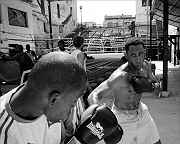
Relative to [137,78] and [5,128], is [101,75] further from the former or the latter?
[5,128]

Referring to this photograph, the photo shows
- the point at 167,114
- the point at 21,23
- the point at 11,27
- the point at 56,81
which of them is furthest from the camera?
the point at 21,23

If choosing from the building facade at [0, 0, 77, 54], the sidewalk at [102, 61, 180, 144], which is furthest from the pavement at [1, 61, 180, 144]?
the building facade at [0, 0, 77, 54]

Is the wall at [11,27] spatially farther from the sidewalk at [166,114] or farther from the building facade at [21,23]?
the sidewalk at [166,114]

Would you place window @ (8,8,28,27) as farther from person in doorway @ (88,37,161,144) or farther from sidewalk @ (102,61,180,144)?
person in doorway @ (88,37,161,144)

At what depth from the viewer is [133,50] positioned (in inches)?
78.0

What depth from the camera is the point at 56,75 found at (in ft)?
2.71

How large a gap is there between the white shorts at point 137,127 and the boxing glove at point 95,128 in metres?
0.76

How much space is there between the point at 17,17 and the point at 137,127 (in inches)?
365

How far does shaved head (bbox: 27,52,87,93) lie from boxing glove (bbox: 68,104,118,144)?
41 cm

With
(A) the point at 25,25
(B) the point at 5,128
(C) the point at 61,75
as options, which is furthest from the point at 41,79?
(A) the point at 25,25

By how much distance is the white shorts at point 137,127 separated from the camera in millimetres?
1915

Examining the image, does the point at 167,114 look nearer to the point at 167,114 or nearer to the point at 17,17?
the point at 167,114

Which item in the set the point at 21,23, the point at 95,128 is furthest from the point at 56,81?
the point at 21,23

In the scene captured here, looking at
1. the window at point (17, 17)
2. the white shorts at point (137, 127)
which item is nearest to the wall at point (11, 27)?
the window at point (17, 17)
